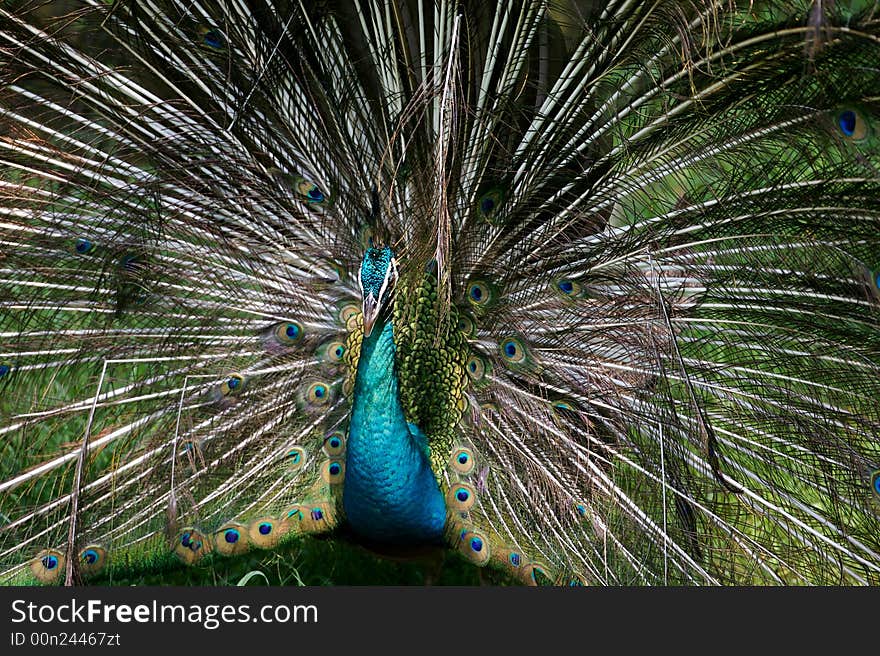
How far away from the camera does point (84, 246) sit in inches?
110

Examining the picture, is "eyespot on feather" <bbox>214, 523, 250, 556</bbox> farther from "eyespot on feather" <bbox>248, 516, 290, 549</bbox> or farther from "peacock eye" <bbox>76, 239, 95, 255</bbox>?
"peacock eye" <bbox>76, 239, 95, 255</bbox>

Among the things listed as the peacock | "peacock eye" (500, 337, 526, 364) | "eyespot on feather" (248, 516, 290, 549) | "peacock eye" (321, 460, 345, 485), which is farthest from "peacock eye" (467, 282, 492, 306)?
"eyespot on feather" (248, 516, 290, 549)

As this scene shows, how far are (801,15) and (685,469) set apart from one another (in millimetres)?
1308

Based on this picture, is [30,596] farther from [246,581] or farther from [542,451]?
[542,451]

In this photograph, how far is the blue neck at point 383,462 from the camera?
2.70 m

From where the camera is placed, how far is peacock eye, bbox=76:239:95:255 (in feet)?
9.14

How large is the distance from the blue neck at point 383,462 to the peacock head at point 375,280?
20cm

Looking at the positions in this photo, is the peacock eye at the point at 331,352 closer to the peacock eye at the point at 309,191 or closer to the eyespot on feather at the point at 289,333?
the eyespot on feather at the point at 289,333

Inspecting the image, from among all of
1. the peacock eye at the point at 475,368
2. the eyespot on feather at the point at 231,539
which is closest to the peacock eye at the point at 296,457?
the eyespot on feather at the point at 231,539

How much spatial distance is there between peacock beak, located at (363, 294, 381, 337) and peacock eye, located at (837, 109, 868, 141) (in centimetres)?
131

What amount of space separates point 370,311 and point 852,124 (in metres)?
1.36

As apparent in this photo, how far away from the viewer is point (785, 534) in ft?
9.05

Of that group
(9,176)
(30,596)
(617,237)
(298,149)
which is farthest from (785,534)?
(9,176)

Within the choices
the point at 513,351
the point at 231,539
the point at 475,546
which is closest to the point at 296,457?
the point at 231,539
